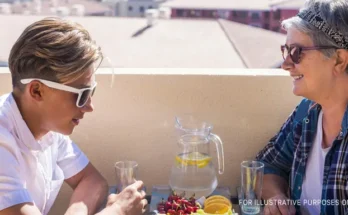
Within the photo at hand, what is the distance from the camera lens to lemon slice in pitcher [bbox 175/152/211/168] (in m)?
1.83

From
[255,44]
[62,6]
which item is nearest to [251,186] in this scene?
[255,44]

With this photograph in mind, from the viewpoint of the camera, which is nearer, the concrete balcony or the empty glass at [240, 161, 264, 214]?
the empty glass at [240, 161, 264, 214]

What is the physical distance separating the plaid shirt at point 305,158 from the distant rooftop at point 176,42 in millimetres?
17464

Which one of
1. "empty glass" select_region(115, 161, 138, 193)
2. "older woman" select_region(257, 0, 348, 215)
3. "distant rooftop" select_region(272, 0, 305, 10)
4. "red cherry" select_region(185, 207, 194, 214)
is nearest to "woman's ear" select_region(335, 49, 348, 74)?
"older woman" select_region(257, 0, 348, 215)

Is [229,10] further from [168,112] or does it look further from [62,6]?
[168,112]

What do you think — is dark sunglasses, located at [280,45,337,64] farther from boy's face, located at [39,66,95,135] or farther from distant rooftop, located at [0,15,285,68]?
distant rooftop, located at [0,15,285,68]

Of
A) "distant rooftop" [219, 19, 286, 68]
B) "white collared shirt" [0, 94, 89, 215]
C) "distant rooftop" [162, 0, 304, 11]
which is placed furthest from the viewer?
"distant rooftop" [162, 0, 304, 11]

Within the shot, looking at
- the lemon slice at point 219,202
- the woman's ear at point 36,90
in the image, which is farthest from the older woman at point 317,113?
the woman's ear at point 36,90

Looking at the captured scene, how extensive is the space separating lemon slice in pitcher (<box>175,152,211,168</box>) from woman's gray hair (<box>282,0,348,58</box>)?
1.80 feet

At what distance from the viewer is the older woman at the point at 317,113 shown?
164 centimetres

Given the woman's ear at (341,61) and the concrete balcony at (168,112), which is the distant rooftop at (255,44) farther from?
the woman's ear at (341,61)

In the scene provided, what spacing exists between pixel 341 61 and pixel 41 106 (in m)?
Answer: 0.96

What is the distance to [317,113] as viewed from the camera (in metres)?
1.84

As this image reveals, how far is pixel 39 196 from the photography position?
165 cm
